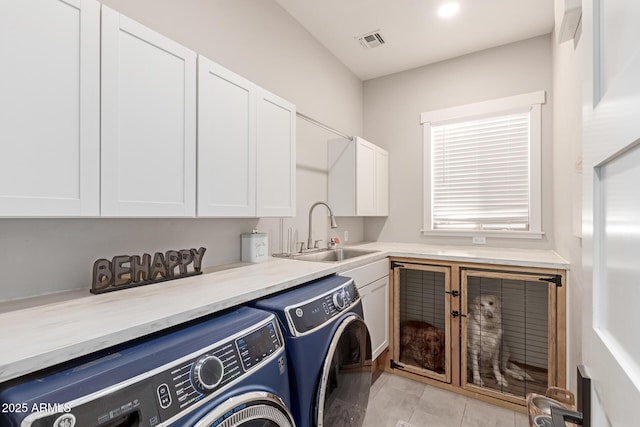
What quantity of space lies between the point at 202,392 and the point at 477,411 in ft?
6.74

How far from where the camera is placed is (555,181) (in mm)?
2498

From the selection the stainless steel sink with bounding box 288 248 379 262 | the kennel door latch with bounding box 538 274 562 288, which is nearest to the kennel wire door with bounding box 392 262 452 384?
the stainless steel sink with bounding box 288 248 379 262

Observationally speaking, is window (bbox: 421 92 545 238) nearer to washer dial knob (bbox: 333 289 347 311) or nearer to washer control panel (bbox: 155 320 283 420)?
washer dial knob (bbox: 333 289 347 311)

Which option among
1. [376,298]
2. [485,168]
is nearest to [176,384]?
[376,298]

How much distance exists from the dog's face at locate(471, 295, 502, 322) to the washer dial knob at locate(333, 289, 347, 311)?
4.32ft

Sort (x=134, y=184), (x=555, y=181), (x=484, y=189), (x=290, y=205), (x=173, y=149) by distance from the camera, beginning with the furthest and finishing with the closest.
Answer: (x=484, y=189) → (x=555, y=181) → (x=290, y=205) → (x=173, y=149) → (x=134, y=184)

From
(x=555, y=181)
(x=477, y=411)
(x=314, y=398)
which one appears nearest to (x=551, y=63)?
(x=555, y=181)

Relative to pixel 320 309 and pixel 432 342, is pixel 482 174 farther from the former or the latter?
pixel 320 309

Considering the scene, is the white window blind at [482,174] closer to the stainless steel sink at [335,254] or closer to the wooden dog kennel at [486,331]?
the wooden dog kennel at [486,331]

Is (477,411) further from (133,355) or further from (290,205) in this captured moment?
(133,355)

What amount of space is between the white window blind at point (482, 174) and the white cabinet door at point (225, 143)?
222 cm

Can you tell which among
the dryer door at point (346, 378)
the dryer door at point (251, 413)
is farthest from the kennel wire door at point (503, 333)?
the dryer door at point (251, 413)

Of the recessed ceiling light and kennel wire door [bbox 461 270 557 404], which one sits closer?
kennel wire door [bbox 461 270 557 404]

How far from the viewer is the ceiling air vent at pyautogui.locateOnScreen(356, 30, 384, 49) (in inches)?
107
